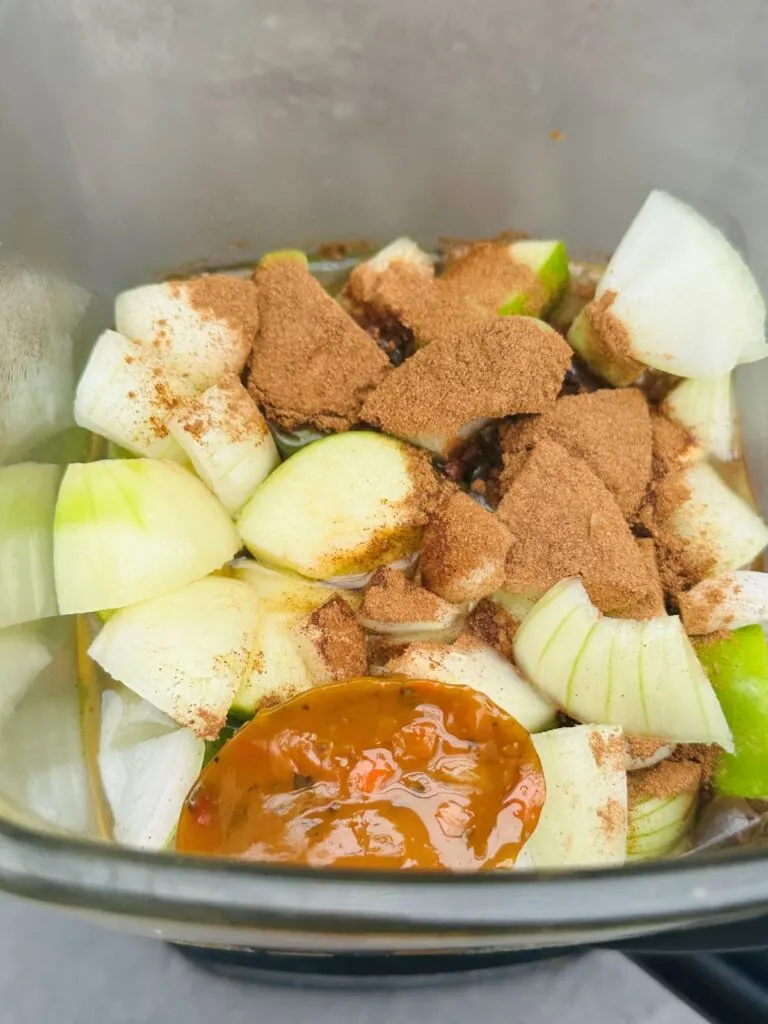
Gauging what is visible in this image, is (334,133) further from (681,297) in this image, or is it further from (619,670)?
(619,670)

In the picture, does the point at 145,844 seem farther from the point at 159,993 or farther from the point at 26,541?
the point at 26,541

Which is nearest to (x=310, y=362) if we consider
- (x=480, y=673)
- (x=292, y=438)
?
(x=292, y=438)

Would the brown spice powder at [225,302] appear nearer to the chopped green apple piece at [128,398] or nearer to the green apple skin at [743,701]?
the chopped green apple piece at [128,398]

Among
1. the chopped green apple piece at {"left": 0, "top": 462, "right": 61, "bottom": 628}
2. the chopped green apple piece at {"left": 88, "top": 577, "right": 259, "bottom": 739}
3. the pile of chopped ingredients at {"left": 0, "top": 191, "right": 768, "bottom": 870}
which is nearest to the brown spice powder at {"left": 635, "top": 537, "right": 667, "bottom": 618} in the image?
the pile of chopped ingredients at {"left": 0, "top": 191, "right": 768, "bottom": 870}

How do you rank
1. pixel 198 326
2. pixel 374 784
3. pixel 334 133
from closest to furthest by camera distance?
pixel 374 784, pixel 198 326, pixel 334 133

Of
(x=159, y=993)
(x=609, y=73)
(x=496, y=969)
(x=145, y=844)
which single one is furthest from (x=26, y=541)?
(x=609, y=73)
